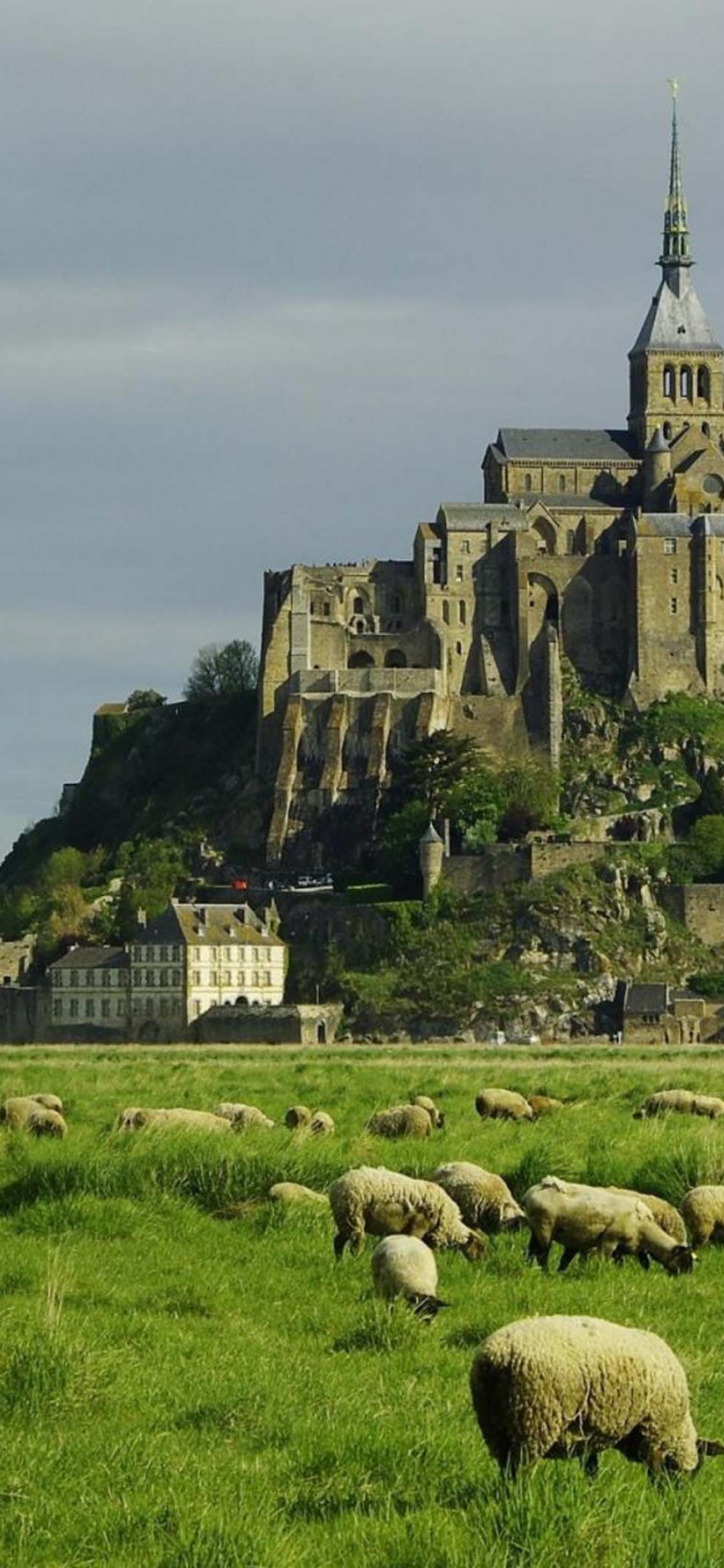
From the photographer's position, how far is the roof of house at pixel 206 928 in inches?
3836

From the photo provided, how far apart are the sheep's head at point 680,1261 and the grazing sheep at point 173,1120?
741cm

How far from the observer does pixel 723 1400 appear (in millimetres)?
15195

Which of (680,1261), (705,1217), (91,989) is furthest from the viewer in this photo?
(91,989)

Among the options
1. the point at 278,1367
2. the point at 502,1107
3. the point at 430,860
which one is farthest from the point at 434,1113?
the point at 430,860

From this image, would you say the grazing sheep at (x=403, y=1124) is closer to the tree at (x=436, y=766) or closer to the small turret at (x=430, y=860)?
the small turret at (x=430, y=860)

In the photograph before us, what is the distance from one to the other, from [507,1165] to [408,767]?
271 ft

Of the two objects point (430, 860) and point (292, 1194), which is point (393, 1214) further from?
point (430, 860)

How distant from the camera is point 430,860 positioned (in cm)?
10031

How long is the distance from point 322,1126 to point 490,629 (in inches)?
3275

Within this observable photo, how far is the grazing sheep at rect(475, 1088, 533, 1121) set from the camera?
3444 centimetres

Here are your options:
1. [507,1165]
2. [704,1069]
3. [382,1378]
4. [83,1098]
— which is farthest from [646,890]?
[382,1378]

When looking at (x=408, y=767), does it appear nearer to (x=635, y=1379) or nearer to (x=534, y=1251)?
(x=534, y=1251)

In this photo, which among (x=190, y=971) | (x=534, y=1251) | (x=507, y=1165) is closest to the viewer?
(x=534, y=1251)

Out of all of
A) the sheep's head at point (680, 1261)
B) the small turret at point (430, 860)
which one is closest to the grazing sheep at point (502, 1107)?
the sheep's head at point (680, 1261)
